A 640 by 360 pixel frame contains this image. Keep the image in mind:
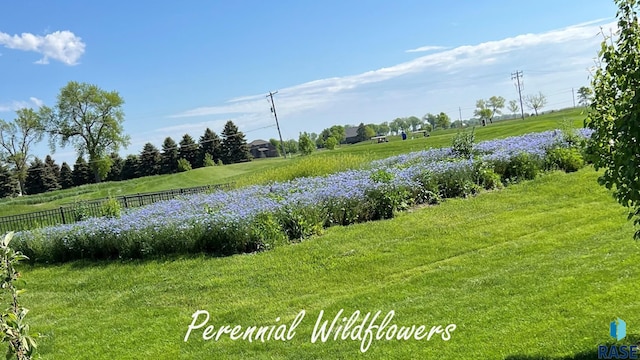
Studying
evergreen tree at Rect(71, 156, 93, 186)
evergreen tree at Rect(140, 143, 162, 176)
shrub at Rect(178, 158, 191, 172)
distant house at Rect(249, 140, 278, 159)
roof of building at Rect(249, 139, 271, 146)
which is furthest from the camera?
roof of building at Rect(249, 139, 271, 146)

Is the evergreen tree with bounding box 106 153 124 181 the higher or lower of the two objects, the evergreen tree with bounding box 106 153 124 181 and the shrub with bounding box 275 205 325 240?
the higher

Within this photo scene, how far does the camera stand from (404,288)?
5070 millimetres

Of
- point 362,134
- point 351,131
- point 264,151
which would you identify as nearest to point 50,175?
point 264,151

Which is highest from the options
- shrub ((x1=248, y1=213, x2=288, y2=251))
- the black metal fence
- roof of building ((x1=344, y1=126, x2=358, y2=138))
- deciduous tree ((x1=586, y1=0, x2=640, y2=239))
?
roof of building ((x1=344, y1=126, x2=358, y2=138))

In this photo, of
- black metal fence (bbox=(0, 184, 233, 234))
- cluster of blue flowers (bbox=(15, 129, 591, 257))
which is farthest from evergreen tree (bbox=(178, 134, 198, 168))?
cluster of blue flowers (bbox=(15, 129, 591, 257))

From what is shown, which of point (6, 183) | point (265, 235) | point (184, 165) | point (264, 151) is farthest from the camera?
point (264, 151)

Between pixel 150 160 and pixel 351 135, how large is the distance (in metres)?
48.0

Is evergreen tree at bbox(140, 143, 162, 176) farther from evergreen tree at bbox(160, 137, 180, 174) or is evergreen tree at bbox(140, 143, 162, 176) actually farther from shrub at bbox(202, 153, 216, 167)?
shrub at bbox(202, 153, 216, 167)

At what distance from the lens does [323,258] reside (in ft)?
21.5

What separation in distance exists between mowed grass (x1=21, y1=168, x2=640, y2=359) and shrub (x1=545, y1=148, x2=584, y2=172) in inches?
73.4

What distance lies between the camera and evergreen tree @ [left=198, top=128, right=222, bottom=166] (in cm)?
5569

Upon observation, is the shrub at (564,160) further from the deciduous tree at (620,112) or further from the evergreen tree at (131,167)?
the evergreen tree at (131,167)

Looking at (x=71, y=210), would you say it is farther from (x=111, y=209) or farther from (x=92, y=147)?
(x=92, y=147)

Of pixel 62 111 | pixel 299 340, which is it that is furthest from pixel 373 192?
pixel 62 111
